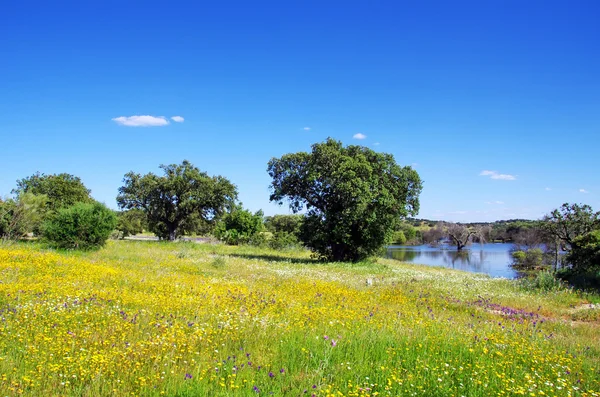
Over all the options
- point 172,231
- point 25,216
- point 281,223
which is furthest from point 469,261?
point 25,216

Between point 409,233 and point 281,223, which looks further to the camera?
point 409,233

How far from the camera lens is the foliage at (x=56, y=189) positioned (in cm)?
4144

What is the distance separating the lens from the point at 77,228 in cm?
2405

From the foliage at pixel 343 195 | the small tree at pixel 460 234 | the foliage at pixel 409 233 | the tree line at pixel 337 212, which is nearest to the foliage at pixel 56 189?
the tree line at pixel 337 212

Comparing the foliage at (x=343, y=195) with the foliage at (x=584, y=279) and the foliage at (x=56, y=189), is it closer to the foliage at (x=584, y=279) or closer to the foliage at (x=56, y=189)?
the foliage at (x=584, y=279)

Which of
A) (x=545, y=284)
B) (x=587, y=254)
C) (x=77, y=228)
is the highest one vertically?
(x=77, y=228)

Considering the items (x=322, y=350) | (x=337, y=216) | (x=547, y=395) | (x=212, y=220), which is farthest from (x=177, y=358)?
(x=212, y=220)

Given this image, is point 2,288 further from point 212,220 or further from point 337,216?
point 212,220

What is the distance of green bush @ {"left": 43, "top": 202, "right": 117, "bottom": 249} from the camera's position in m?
23.8

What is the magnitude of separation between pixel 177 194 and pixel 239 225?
13.3 meters

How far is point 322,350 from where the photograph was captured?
6.00 m

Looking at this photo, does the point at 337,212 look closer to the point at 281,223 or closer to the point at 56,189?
the point at 56,189

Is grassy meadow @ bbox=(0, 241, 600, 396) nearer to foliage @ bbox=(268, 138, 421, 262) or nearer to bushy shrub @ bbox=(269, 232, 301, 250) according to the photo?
foliage @ bbox=(268, 138, 421, 262)

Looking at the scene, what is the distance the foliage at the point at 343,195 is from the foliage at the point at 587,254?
10.3m
